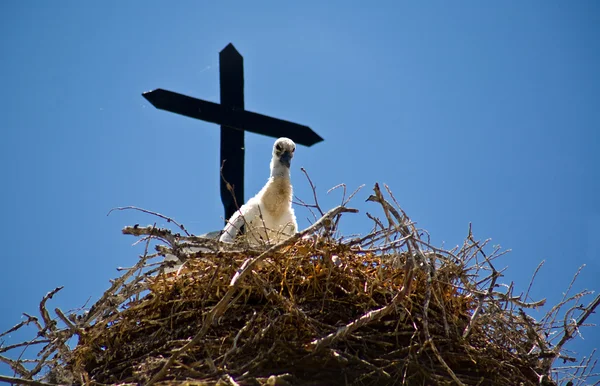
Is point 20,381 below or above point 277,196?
below

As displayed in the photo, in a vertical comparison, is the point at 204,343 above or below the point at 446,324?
below

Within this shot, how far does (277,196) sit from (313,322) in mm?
2479

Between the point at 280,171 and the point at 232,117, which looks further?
the point at 232,117

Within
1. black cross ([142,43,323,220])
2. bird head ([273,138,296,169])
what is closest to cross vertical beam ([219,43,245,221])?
black cross ([142,43,323,220])

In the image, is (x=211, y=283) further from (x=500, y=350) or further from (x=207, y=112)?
(x=207, y=112)

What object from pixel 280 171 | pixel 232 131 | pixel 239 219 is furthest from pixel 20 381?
pixel 232 131

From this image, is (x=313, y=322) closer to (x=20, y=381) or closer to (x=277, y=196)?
(x=20, y=381)

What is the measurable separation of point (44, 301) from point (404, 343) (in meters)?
1.96

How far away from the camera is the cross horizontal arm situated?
263 inches

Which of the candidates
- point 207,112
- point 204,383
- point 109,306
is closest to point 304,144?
point 207,112

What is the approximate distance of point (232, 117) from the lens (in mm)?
6836

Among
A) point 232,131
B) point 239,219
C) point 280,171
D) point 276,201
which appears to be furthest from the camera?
point 232,131

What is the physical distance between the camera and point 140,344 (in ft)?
13.4

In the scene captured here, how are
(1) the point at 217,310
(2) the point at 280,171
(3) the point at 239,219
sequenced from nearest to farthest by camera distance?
(1) the point at 217,310 → (3) the point at 239,219 → (2) the point at 280,171
